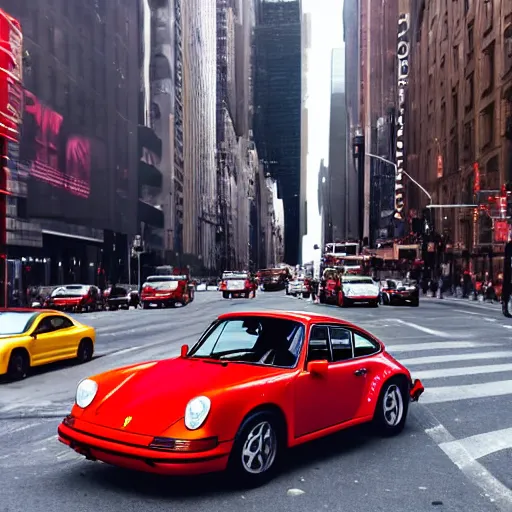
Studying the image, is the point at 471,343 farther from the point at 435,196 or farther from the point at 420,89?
the point at 420,89

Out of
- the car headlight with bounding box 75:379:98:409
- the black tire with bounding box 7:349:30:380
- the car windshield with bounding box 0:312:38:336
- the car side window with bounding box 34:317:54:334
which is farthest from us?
the car side window with bounding box 34:317:54:334

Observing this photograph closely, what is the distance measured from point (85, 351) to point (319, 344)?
806cm

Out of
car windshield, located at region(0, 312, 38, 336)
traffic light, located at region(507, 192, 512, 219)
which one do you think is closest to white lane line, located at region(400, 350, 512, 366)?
car windshield, located at region(0, 312, 38, 336)

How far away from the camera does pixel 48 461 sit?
19.5 ft

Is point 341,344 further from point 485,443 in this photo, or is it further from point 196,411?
point 196,411

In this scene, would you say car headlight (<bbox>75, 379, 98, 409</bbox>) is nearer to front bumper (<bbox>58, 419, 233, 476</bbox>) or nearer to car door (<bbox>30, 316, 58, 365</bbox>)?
front bumper (<bbox>58, 419, 233, 476</bbox>)

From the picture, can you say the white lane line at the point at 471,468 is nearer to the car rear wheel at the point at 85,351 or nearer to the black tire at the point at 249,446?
the black tire at the point at 249,446

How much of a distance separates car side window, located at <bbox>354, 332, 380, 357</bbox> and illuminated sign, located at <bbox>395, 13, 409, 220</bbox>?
81.9 m

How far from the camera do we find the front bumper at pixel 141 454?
4609mm

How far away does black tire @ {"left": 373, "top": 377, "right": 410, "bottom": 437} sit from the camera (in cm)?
665

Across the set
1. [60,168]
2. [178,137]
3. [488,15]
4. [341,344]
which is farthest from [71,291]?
[178,137]

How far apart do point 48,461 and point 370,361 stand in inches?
125

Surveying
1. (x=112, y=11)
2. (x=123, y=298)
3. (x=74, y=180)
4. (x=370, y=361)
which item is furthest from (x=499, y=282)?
(x=112, y=11)

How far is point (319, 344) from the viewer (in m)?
6.06
